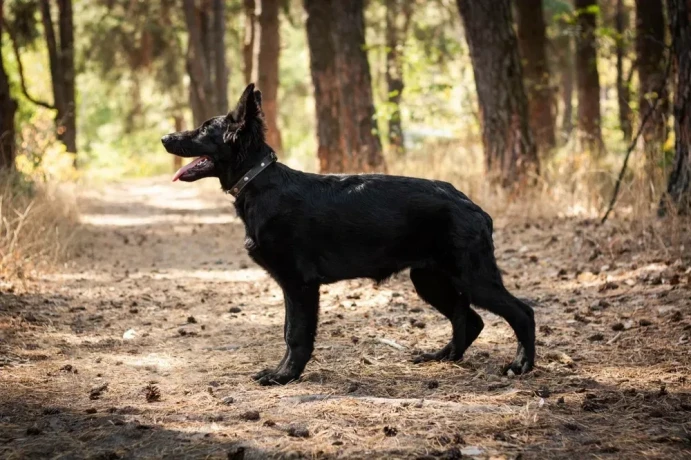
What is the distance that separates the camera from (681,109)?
343 inches

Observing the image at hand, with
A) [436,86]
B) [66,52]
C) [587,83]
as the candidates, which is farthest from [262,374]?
[66,52]

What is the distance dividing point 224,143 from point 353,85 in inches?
413

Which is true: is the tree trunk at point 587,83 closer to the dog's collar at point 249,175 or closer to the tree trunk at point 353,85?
the tree trunk at point 353,85

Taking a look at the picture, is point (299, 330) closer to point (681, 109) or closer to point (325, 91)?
point (681, 109)

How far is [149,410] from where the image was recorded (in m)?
4.64

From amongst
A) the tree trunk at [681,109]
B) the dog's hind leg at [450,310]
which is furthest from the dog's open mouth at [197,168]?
the tree trunk at [681,109]

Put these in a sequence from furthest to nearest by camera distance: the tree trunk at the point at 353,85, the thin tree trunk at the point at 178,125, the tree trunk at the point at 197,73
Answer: the thin tree trunk at the point at 178,125, the tree trunk at the point at 197,73, the tree trunk at the point at 353,85

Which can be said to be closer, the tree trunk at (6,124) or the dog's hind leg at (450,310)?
the dog's hind leg at (450,310)

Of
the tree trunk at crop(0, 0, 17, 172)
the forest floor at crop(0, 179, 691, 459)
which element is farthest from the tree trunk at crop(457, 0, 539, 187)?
the tree trunk at crop(0, 0, 17, 172)

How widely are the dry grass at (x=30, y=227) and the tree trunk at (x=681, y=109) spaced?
265 inches

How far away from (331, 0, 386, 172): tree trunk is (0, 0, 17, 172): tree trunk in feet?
20.4

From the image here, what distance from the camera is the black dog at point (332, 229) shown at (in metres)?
5.32

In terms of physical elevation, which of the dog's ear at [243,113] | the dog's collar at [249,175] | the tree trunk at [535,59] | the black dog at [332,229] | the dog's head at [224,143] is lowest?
the black dog at [332,229]

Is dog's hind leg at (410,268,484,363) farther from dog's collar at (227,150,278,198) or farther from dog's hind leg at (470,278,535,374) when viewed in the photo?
dog's collar at (227,150,278,198)
